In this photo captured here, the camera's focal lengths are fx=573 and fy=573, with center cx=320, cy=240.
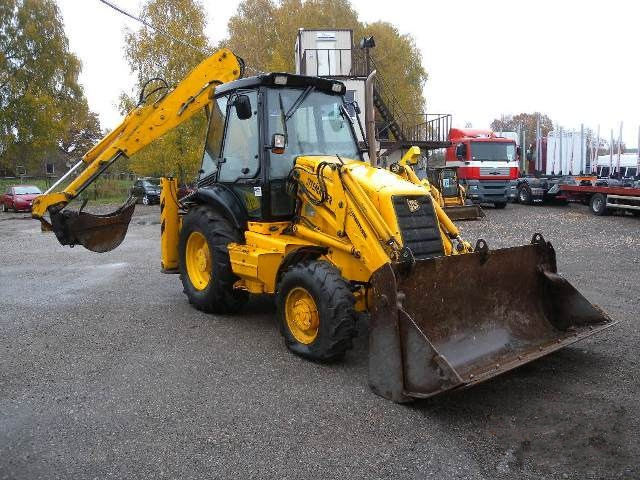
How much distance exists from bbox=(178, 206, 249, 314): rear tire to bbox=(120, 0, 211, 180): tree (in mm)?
18325

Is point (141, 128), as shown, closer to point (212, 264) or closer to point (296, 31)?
point (212, 264)

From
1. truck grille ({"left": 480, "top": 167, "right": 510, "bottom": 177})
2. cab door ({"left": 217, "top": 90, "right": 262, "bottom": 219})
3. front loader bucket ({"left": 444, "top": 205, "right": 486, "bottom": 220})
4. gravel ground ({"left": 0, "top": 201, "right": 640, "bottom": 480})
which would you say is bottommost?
gravel ground ({"left": 0, "top": 201, "right": 640, "bottom": 480})

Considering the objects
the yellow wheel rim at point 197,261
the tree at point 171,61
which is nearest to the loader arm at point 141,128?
the yellow wheel rim at point 197,261

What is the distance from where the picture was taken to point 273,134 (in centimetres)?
593

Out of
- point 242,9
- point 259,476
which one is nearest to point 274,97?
point 259,476

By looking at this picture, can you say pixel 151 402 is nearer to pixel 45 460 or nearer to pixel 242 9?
pixel 45 460

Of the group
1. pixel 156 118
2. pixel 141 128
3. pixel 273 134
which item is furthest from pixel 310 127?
pixel 141 128

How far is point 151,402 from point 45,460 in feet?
3.08

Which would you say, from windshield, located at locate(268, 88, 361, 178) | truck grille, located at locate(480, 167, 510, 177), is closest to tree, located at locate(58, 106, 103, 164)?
truck grille, located at locate(480, 167, 510, 177)

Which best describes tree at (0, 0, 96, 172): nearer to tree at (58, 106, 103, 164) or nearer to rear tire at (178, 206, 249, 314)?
tree at (58, 106, 103, 164)

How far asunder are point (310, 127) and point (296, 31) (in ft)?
106

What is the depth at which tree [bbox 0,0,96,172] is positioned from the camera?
31.7 m

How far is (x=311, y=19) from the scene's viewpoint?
36594 millimetres

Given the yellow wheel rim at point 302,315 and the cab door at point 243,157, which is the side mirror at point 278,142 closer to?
the cab door at point 243,157
